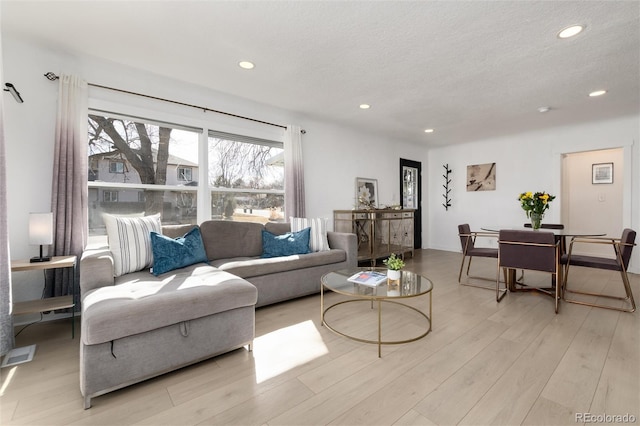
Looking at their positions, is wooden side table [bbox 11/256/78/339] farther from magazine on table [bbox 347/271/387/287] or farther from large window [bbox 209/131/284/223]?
magazine on table [bbox 347/271/387/287]

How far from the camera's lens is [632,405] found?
146cm

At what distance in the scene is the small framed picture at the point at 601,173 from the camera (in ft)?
17.9

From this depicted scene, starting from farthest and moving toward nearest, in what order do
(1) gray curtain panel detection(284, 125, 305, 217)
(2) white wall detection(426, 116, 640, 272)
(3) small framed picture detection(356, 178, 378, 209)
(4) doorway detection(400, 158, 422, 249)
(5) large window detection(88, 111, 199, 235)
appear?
(4) doorway detection(400, 158, 422, 249), (3) small framed picture detection(356, 178, 378, 209), (2) white wall detection(426, 116, 640, 272), (1) gray curtain panel detection(284, 125, 305, 217), (5) large window detection(88, 111, 199, 235)

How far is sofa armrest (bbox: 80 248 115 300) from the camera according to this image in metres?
1.97

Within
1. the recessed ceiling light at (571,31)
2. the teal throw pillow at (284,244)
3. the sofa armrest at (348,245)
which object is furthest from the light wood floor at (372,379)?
the recessed ceiling light at (571,31)

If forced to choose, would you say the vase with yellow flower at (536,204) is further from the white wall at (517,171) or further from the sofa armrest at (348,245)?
the white wall at (517,171)

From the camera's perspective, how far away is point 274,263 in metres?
2.92

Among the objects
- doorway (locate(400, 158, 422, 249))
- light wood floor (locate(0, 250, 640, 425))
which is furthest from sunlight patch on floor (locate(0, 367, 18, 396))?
doorway (locate(400, 158, 422, 249))

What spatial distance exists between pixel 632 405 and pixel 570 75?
3006mm

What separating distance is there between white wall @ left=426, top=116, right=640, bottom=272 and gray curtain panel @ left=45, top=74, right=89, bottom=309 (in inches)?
251

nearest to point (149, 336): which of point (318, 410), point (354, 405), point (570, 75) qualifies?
point (318, 410)

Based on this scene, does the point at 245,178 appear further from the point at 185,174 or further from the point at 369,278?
the point at 369,278

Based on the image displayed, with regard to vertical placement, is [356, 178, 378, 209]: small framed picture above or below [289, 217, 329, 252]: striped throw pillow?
above

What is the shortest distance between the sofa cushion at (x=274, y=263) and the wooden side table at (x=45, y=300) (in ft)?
3.69
